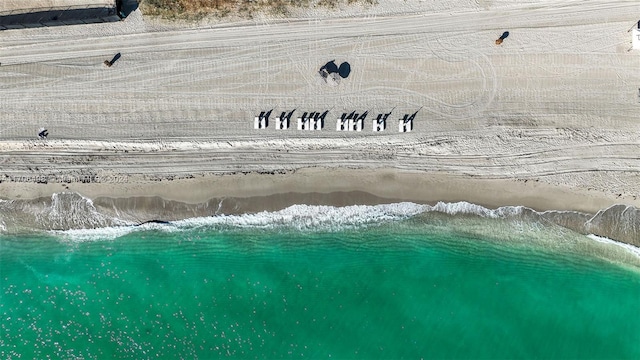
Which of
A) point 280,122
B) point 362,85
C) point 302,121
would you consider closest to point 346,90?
point 362,85

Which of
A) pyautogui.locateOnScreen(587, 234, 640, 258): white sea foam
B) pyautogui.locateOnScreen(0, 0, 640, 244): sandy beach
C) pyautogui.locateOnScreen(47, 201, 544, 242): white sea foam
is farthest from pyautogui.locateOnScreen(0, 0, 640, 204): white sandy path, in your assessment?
pyautogui.locateOnScreen(587, 234, 640, 258): white sea foam

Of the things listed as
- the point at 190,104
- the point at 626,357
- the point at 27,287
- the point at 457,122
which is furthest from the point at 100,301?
the point at 626,357

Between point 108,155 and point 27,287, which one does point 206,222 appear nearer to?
point 108,155

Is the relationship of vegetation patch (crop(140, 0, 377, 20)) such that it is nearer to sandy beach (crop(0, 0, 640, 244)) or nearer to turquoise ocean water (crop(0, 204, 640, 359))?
sandy beach (crop(0, 0, 640, 244))

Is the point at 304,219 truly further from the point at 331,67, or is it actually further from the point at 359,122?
the point at 331,67

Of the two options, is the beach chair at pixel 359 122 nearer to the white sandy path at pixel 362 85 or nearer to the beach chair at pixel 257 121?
Answer: the white sandy path at pixel 362 85

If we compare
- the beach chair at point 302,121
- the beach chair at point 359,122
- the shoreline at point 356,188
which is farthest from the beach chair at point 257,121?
the beach chair at point 359,122
